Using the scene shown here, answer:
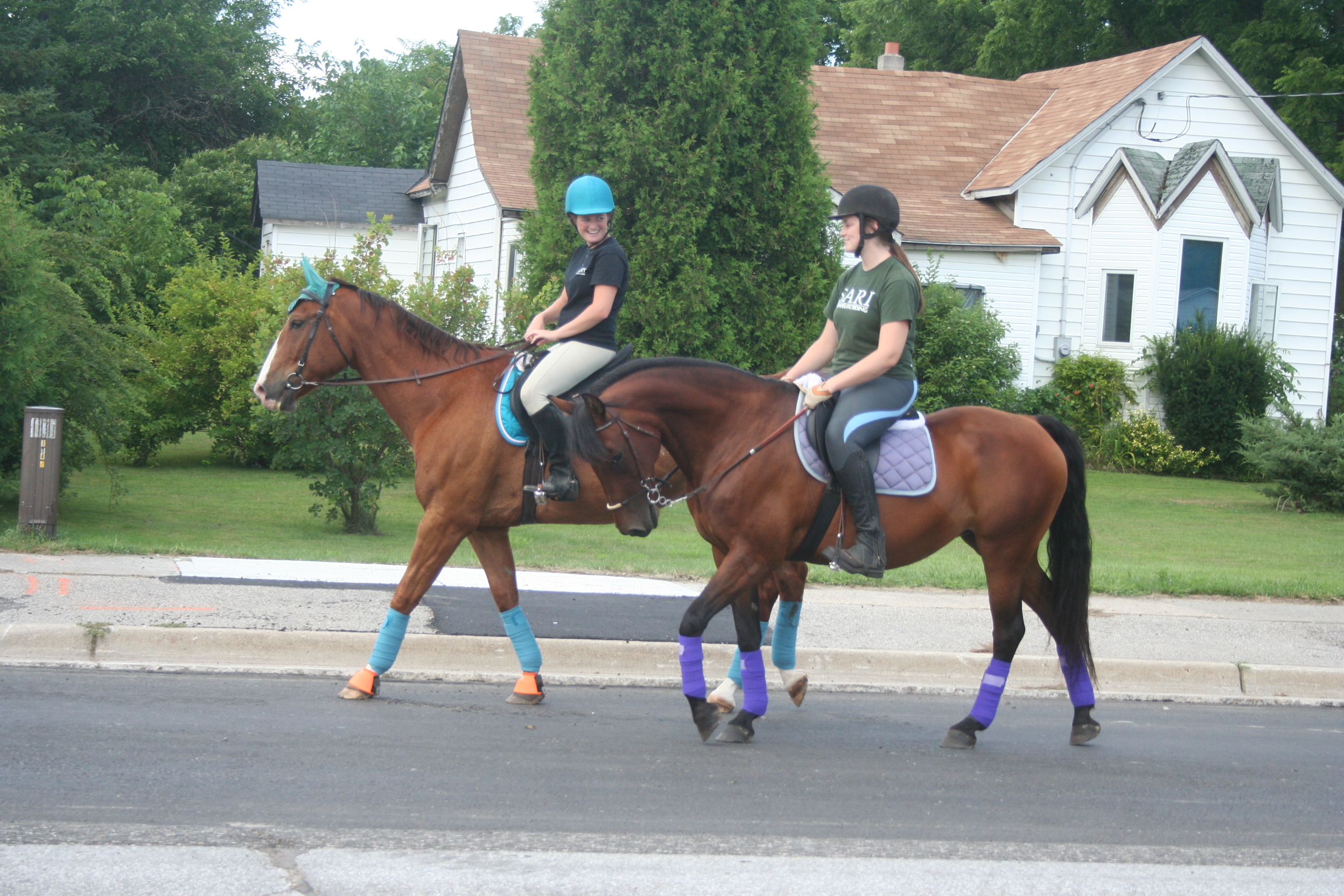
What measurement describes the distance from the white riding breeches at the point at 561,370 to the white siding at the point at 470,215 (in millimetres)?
15948

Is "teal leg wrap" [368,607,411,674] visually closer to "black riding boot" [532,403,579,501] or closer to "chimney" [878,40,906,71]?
"black riding boot" [532,403,579,501]

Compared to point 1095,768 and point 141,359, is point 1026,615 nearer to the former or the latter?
point 1095,768

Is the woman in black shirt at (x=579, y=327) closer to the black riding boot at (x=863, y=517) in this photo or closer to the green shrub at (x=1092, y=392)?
the black riding boot at (x=863, y=517)

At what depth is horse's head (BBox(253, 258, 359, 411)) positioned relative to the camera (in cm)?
703

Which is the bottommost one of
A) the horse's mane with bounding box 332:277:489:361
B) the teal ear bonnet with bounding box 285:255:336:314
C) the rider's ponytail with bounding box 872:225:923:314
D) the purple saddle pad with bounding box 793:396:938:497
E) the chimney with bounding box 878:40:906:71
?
the purple saddle pad with bounding box 793:396:938:497

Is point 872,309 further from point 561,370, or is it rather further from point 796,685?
point 796,685

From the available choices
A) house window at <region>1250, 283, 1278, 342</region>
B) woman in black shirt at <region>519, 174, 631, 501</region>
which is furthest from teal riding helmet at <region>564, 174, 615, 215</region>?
house window at <region>1250, 283, 1278, 342</region>

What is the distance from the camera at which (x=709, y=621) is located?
6.29 m

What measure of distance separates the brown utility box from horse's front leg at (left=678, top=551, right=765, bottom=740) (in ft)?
24.8

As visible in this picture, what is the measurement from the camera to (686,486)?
683cm

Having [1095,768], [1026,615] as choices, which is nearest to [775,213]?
[1026,615]

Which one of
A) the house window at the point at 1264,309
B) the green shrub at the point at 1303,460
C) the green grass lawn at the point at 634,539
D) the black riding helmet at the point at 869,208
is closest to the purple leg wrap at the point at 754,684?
the black riding helmet at the point at 869,208

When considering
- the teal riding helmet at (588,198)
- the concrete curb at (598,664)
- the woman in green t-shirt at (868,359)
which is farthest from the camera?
the concrete curb at (598,664)

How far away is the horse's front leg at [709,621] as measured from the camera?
611 centimetres
